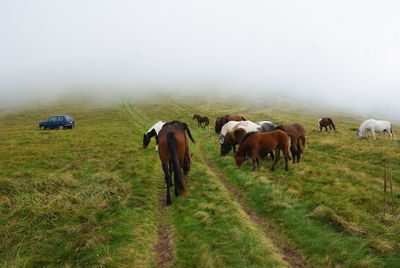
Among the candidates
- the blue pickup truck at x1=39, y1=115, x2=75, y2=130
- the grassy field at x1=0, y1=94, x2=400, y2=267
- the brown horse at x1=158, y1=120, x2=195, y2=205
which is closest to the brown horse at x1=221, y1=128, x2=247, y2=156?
the grassy field at x1=0, y1=94, x2=400, y2=267

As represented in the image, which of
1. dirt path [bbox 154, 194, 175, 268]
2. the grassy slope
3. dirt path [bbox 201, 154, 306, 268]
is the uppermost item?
the grassy slope

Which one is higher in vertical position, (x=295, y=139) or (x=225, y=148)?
(x=295, y=139)

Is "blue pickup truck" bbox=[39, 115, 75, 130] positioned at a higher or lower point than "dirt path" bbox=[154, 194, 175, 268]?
higher

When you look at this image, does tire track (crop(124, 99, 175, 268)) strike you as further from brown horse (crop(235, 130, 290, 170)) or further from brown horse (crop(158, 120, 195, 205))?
brown horse (crop(235, 130, 290, 170))

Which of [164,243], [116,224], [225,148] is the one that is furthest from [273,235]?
[225,148]

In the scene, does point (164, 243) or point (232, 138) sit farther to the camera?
point (232, 138)

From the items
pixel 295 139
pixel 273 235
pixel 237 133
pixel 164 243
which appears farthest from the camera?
pixel 237 133

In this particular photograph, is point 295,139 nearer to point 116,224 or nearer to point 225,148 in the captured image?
point 225,148

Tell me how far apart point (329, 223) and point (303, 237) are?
3.72 ft

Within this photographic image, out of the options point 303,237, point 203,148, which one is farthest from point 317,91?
point 303,237

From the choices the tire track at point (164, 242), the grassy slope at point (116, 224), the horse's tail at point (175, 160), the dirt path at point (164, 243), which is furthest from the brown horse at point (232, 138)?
the dirt path at point (164, 243)

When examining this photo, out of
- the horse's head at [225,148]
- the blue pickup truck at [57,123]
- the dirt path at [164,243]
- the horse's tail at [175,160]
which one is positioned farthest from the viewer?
the blue pickup truck at [57,123]

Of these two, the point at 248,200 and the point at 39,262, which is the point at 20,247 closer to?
the point at 39,262

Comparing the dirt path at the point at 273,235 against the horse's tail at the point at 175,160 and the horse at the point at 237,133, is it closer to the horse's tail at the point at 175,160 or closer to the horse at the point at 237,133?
the horse's tail at the point at 175,160
